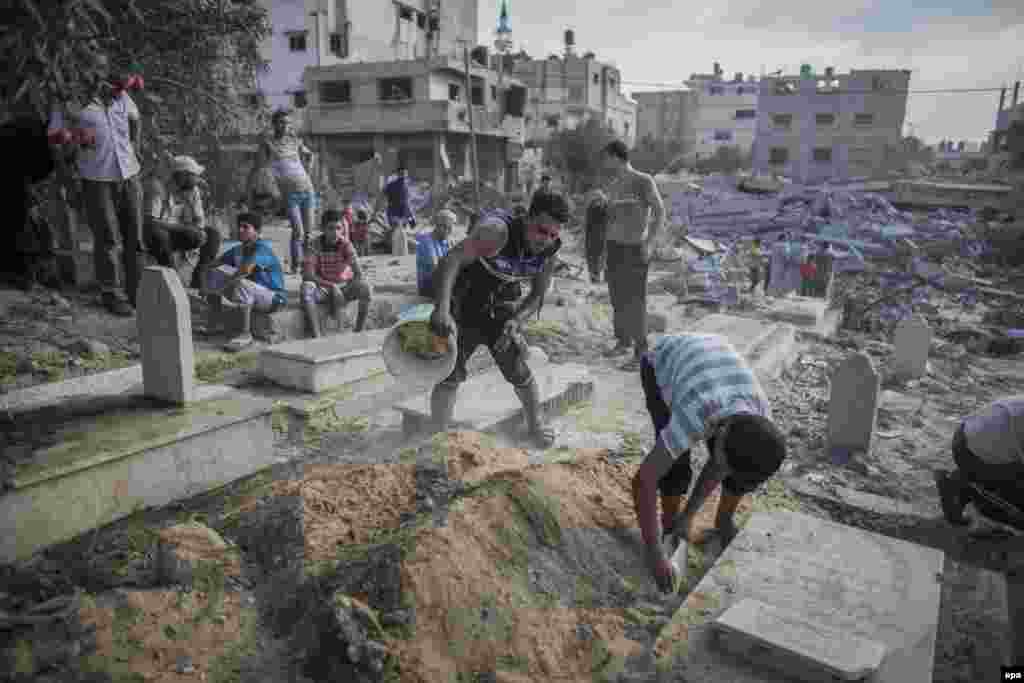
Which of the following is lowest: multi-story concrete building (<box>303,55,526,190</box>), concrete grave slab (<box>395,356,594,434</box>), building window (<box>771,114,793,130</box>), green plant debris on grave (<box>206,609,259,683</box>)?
green plant debris on grave (<box>206,609,259,683</box>)

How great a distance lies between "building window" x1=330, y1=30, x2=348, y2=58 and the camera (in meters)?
30.2

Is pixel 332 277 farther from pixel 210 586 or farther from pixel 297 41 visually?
pixel 297 41

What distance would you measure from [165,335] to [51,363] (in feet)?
6.70

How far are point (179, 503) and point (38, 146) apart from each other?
3.00 m

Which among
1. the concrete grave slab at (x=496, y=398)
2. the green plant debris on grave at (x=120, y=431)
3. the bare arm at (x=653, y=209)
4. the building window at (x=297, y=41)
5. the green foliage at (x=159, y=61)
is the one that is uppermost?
the building window at (x=297, y=41)

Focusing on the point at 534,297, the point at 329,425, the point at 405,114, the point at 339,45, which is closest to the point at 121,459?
the point at 329,425

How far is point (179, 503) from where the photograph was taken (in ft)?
11.1

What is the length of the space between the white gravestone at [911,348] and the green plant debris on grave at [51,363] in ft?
26.0

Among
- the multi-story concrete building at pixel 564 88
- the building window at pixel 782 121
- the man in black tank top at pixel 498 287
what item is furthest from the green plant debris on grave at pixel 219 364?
the building window at pixel 782 121

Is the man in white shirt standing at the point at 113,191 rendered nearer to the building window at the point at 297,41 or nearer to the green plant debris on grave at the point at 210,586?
the green plant debris on grave at the point at 210,586

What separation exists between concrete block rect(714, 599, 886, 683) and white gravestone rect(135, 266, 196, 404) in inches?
119

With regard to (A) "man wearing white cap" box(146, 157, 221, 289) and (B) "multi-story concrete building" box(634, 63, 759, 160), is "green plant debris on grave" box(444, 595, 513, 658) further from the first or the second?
(B) "multi-story concrete building" box(634, 63, 759, 160)

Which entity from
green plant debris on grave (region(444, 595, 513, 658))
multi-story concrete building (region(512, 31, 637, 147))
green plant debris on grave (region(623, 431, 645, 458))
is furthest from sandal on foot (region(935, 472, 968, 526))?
multi-story concrete building (region(512, 31, 637, 147))

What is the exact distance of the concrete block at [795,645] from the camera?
2158 mm
